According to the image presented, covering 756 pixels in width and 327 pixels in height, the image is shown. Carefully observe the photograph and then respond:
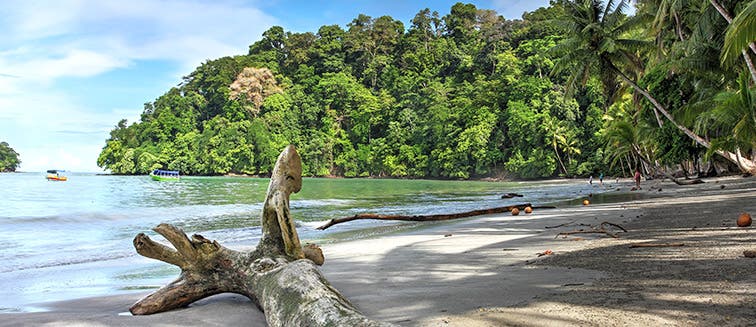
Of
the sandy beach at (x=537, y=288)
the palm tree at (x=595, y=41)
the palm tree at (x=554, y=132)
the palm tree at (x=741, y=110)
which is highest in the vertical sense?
the palm tree at (x=595, y=41)

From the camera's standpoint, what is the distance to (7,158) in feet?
378

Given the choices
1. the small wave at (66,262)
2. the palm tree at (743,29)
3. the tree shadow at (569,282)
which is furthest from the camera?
the palm tree at (743,29)

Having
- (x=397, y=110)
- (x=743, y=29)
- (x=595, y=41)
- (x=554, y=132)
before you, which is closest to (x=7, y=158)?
(x=397, y=110)

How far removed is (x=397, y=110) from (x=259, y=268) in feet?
250

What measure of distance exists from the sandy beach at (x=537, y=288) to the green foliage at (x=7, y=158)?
138 meters

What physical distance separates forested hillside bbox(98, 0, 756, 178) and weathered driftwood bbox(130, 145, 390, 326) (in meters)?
31.1

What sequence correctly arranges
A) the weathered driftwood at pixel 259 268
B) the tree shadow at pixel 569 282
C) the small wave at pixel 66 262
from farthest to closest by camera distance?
the small wave at pixel 66 262 < the weathered driftwood at pixel 259 268 < the tree shadow at pixel 569 282

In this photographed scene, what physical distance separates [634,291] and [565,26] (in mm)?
21138

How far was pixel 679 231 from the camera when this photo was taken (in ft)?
20.8

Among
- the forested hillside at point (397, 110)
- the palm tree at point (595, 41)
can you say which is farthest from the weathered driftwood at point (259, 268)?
the forested hillside at point (397, 110)

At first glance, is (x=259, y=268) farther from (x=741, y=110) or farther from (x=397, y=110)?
(x=397, y=110)

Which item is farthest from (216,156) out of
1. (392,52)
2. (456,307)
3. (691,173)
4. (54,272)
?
(456,307)

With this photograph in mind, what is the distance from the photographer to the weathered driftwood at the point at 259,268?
3164mm

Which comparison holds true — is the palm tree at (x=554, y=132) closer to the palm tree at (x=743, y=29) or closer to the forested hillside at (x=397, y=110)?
the forested hillside at (x=397, y=110)
